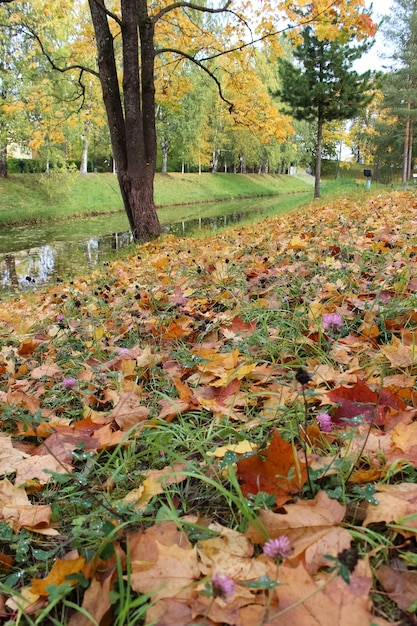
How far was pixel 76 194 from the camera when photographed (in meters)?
19.1

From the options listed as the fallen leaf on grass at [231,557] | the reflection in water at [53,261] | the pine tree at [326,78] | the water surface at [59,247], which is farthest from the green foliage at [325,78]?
the fallen leaf on grass at [231,557]

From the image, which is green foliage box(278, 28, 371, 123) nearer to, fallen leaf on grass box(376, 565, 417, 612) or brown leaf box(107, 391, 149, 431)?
brown leaf box(107, 391, 149, 431)

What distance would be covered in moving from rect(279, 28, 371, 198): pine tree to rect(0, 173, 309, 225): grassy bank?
916 cm

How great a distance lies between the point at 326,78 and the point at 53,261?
1141 centimetres

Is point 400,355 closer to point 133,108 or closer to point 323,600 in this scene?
point 323,600

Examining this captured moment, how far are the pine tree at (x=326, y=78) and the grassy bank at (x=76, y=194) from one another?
9.16 meters

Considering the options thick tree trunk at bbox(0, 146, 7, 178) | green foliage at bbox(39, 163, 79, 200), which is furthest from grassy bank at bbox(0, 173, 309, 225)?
thick tree trunk at bbox(0, 146, 7, 178)

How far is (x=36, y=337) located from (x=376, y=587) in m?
2.26

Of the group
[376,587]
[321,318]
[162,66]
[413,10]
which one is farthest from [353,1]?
[413,10]

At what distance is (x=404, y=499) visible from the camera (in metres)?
0.78

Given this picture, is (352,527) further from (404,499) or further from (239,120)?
(239,120)

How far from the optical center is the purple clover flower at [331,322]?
154 centimetres

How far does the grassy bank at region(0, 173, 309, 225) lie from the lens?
16016 mm

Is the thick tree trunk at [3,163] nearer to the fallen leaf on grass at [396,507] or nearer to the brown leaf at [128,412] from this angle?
the brown leaf at [128,412]
